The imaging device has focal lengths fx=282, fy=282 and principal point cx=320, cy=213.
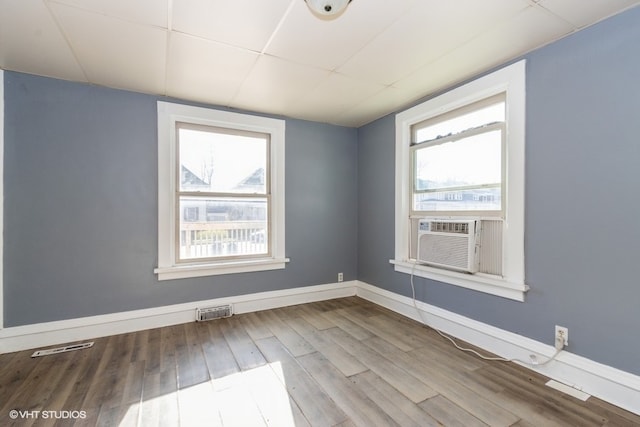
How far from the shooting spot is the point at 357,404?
1.72m

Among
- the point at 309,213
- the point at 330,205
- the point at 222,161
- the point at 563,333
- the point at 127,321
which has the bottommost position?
the point at 127,321

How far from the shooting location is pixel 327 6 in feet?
5.16

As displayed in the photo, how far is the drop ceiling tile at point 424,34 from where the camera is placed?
1632 millimetres

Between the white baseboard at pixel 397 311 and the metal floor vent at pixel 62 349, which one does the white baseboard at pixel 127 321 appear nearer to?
the white baseboard at pixel 397 311

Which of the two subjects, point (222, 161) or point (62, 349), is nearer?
point (62, 349)

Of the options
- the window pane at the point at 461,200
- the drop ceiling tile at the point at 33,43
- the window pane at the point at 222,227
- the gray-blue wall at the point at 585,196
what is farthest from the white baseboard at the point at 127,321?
the gray-blue wall at the point at 585,196

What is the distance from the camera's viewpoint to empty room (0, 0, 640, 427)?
168cm

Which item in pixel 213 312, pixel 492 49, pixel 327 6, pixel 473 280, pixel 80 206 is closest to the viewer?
pixel 327 6

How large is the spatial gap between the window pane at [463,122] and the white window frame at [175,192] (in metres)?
1.67

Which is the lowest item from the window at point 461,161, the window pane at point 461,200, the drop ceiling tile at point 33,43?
the window pane at point 461,200

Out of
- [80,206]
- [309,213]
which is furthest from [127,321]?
[309,213]

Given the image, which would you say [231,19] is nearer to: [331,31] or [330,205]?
[331,31]

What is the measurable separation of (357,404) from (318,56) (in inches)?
94.7

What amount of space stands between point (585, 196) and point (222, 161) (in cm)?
319
